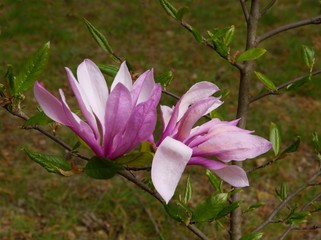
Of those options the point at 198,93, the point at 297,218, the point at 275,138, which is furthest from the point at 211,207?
the point at 275,138

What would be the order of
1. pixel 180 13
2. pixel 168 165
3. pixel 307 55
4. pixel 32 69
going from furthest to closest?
pixel 307 55 → pixel 180 13 → pixel 32 69 → pixel 168 165

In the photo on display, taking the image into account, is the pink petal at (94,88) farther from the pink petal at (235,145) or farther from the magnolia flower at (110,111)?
the pink petal at (235,145)

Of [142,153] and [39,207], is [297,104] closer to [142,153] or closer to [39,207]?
[39,207]

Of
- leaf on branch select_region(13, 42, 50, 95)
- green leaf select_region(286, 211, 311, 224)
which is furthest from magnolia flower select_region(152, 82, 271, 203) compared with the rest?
green leaf select_region(286, 211, 311, 224)

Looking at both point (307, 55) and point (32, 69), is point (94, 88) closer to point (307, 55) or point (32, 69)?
point (32, 69)

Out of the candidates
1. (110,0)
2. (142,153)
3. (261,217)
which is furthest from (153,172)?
(110,0)

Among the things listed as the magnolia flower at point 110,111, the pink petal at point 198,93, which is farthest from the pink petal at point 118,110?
the pink petal at point 198,93

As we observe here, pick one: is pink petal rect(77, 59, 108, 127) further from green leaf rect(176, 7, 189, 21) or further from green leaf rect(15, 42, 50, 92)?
green leaf rect(176, 7, 189, 21)
